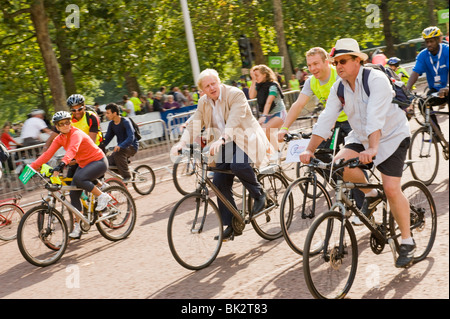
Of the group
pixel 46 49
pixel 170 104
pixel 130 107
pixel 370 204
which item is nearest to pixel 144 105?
pixel 130 107

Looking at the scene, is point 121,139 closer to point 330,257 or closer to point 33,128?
point 33,128

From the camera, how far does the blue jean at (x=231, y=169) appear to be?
19.3 ft

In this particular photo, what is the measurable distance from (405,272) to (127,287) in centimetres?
244

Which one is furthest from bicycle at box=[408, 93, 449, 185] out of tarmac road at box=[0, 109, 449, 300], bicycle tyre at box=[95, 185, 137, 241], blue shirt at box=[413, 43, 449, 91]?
bicycle tyre at box=[95, 185, 137, 241]

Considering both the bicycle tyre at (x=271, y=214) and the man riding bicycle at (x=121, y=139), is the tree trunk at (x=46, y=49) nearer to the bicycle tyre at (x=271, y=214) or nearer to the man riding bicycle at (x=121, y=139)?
the man riding bicycle at (x=121, y=139)

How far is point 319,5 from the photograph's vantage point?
96.5 ft

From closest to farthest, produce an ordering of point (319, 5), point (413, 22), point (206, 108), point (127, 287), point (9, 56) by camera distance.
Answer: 1. point (127, 287)
2. point (206, 108)
3. point (9, 56)
4. point (319, 5)
5. point (413, 22)

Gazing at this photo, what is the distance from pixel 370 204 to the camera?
478 cm

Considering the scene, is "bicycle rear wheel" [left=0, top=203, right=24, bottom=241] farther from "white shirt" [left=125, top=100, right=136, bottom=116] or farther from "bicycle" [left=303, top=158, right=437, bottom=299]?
"white shirt" [left=125, top=100, right=136, bottom=116]

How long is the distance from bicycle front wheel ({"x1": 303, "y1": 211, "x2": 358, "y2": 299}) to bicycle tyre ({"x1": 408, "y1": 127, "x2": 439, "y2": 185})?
12.6ft

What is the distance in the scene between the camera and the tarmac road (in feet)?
15.4
